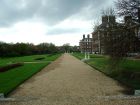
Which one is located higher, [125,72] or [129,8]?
[129,8]

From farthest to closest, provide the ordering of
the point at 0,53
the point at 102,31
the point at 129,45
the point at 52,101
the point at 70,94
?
1. the point at 0,53
2. the point at 102,31
3. the point at 129,45
4. the point at 70,94
5. the point at 52,101

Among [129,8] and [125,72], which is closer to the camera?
[129,8]

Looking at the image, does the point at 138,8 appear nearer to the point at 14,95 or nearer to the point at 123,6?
the point at 123,6

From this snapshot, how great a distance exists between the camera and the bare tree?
50.1ft

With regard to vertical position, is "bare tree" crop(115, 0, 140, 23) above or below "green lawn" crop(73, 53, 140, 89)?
above

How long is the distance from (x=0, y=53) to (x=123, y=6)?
199 ft

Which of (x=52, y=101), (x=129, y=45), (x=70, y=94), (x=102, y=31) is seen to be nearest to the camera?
(x=52, y=101)

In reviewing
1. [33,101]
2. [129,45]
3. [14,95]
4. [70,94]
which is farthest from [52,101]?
[129,45]

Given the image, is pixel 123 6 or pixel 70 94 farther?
pixel 123 6

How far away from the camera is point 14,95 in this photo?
437 inches

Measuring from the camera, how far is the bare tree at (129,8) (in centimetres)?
1528

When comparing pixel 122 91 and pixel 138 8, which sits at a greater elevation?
pixel 138 8

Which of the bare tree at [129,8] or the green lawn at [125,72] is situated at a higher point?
the bare tree at [129,8]

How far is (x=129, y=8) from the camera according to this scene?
615 inches
